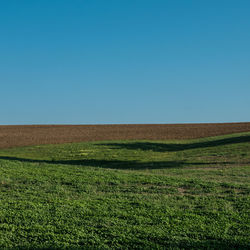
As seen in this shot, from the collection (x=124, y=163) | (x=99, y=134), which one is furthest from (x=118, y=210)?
(x=99, y=134)

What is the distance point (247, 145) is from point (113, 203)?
28273 mm

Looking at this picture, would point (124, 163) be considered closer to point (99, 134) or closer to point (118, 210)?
point (118, 210)

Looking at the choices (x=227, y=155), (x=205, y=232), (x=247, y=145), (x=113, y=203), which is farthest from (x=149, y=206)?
(x=247, y=145)

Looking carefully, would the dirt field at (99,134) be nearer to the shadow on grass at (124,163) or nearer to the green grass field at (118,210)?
the shadow on grass at (124,163)

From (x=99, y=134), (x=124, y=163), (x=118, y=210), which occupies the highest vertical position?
(x=99, y=134)

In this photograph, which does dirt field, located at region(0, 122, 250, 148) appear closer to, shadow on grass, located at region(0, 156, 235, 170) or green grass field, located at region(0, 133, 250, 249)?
shadow on grass, located at region(0, 156, 235, 170)

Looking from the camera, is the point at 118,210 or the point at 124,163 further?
the point at 124,163

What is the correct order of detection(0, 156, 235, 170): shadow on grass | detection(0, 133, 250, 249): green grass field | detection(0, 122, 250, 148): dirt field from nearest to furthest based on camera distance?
detection(0, 133, 250, 249): green grass field → detection(0, 156, 235, 170): shadow on grass → detection(0, 122, 250, 148): dirt field

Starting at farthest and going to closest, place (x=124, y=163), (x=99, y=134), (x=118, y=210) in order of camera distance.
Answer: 1. (x=99, y=134)
2. (x=124, y=163)
3. (x=118, y=210)

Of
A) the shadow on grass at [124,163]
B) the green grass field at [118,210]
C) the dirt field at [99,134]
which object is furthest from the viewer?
the dirt field at [99,134]

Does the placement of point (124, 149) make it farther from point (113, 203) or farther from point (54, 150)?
point (113, 203)

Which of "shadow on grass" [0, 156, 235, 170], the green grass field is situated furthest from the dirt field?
the green grass field

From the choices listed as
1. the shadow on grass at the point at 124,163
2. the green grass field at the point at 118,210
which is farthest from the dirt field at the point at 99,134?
the green grass field at the point at 118,210

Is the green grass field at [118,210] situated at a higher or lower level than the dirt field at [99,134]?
lower
